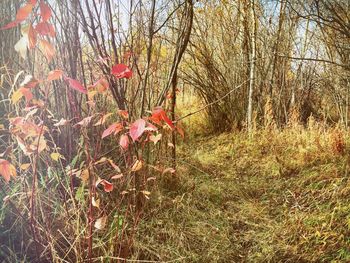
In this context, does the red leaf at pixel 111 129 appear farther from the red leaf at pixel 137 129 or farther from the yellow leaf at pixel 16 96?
the yellow leaf at pixel 16 96

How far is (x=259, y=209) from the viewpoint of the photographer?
2859mm

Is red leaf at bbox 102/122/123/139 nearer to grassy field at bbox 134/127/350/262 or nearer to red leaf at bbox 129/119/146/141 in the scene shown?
red leaf at bbox 129/119/146/141

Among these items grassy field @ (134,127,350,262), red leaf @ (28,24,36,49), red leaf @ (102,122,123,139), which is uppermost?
red leaf @ (28,24,36,49)

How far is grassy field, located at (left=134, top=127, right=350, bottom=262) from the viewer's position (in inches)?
88.0

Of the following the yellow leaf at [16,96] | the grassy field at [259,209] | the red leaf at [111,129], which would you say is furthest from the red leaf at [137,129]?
the grassy field at [259,209]

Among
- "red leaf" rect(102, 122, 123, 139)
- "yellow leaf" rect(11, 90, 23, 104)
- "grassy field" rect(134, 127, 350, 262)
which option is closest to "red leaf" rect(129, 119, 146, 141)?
"red leaf" rect(102, 122, 123, 139)

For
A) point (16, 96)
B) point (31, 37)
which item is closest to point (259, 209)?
point (16, 96)

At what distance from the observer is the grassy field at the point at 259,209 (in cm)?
224

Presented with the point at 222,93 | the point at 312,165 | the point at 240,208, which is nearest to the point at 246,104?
the point at 222,93

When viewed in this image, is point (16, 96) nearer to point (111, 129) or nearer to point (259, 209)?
point (111, 129)

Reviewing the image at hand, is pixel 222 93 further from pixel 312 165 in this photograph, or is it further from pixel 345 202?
pixel 345 202

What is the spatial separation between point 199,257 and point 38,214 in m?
0.93

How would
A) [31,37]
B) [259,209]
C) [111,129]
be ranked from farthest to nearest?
[259,209] < [111,129] < [31,37]

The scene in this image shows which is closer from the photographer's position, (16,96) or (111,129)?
(16,96)
